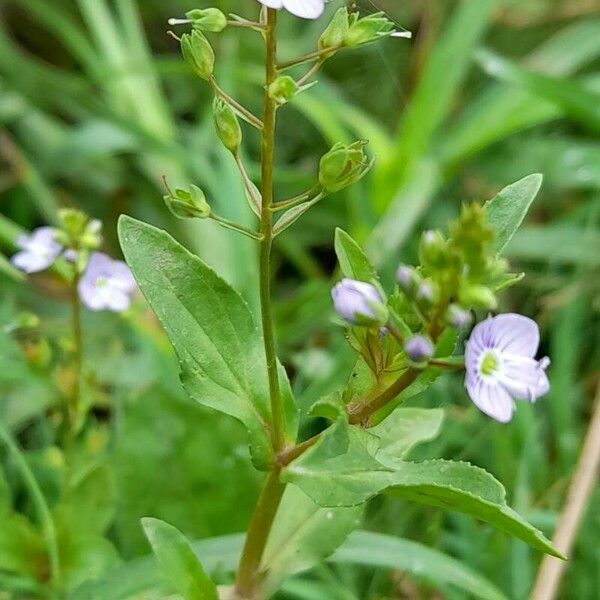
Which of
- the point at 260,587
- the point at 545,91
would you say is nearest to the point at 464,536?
the point at 260,587

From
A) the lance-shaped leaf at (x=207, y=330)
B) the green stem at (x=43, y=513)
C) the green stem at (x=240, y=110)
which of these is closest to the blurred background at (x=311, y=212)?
the green stem at (x=43, y=513)

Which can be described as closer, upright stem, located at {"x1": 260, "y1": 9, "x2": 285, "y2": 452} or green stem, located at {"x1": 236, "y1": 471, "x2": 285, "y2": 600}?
upright stem, located at {"x1": 260, "y1": 9, "x2": 285, "y2": 452}

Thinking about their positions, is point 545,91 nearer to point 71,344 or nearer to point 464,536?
point 464,536

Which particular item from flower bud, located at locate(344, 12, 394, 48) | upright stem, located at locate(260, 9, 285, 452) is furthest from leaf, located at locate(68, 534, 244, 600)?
flower bud, located at locate(344, 12, 394, 48)

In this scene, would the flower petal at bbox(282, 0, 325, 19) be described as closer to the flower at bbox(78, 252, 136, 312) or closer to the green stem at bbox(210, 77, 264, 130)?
the green stem at bbox(210, 77, 264, 130)

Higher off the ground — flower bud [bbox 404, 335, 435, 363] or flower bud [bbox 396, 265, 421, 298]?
flower bud [bbox 396, 265, 421, 298]
